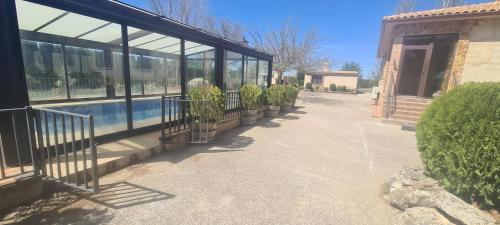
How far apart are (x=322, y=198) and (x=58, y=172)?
334 centimetres

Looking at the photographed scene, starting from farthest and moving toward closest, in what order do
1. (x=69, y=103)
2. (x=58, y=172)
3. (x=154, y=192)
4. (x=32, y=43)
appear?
(x=69, y=103) < (x=32, y=43) < (x=154, y=192) < (x=58, y=172)

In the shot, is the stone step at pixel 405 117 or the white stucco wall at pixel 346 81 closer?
the stone step at pixel 405 117

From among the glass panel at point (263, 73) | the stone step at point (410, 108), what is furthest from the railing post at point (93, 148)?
the stone step at point (410, 108)

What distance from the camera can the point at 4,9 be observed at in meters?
2.49

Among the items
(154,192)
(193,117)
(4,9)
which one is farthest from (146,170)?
(4,9)

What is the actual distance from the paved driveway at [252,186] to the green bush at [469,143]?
86cm

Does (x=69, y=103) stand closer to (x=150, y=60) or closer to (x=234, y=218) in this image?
(x=150, y=60)

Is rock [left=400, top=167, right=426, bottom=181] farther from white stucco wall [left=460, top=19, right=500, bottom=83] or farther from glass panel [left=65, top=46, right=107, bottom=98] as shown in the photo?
white stucco wall [left=460, top=19, right=500, bottom=83]

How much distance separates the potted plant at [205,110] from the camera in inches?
186

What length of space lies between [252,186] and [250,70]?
6600 mm

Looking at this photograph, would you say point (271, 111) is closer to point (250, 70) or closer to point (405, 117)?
point (250, 70)

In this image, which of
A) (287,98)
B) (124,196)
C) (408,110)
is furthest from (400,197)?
(408,110)

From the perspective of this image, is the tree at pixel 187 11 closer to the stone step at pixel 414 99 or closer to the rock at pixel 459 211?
the stone step at pixel 414 99

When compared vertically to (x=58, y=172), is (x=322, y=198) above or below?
below
